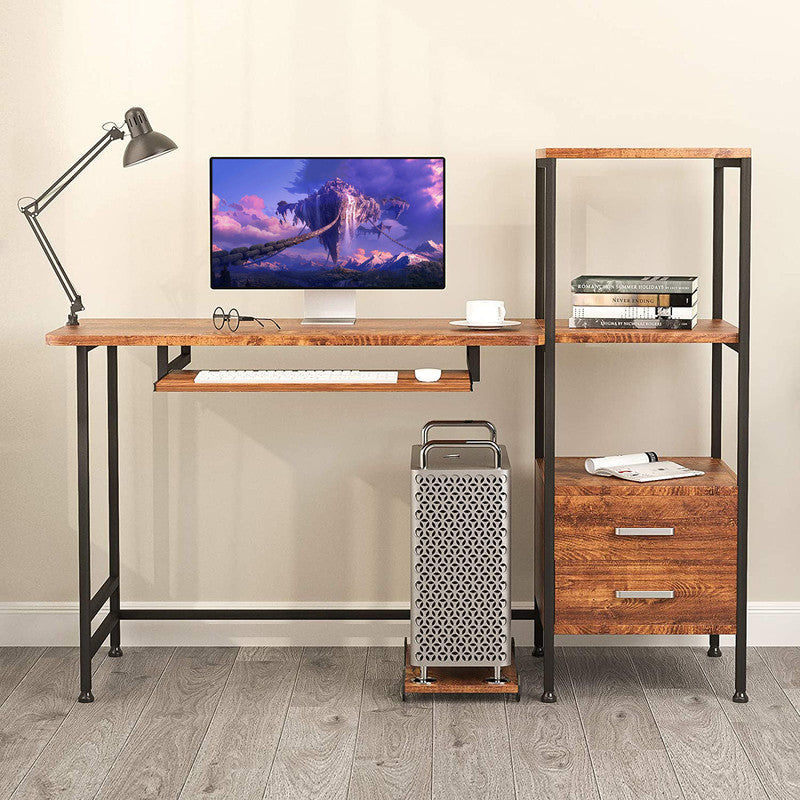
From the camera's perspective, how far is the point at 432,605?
2.95 meters

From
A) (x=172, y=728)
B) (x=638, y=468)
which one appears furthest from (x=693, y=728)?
(x=172, y=728)

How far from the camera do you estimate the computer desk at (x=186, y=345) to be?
279 cm

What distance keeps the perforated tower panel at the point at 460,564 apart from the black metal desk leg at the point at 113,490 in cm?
93

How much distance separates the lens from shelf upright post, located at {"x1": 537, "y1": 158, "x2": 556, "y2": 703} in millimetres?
2793

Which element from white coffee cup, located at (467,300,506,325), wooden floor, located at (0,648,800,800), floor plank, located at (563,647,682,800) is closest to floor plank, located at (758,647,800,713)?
wooden floor, located at (0,648,800,800)

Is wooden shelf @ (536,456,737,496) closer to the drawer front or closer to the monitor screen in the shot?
the drawer front

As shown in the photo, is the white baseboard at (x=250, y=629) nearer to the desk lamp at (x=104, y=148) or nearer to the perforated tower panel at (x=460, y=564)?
the perforated tower panel at (x=460, y=564)

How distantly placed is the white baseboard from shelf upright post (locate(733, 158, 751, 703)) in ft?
1.50

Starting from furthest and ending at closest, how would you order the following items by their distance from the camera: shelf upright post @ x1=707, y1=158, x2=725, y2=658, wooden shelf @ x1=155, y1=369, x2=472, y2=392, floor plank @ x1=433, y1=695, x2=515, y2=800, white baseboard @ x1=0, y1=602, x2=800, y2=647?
white baseboard @ x1=0, y1=602, x2=800, y2=647 → shelf upright post @ x1=707, y1=158, x2=725, y2=658 → wooden shelf @ x1=155, y1=369, x2=472, y2=392 → floor plank @ x1=433, y1=695, x2=515, y2=800

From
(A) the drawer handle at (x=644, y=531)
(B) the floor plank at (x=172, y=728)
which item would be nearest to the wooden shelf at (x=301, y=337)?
(A) the drawer handle at (x=644, y=531)

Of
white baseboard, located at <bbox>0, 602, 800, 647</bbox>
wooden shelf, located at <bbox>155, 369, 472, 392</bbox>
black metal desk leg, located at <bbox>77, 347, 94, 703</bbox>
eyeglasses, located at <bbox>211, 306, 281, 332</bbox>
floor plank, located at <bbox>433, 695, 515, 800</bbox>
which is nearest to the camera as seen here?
floor plank, located at <bbox>433, 695, 515, 800</bbox>

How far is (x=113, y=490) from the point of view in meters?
3.28

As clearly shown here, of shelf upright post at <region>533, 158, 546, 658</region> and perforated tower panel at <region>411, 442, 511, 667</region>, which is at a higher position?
shelf upright post at <region>533, 158, 546, 658</region>

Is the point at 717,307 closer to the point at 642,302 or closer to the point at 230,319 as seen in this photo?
the point at 642,302
